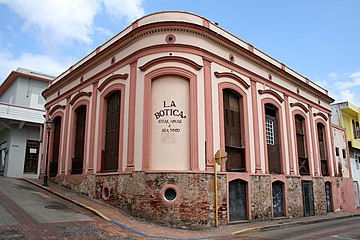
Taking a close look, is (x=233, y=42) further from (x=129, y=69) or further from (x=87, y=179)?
(x=87, y=179)

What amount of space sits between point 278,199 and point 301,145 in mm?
5100

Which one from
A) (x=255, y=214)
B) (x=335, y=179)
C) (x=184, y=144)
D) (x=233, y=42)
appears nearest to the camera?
(x=184, y=144)

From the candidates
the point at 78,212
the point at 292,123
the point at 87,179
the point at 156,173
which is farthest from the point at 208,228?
the point at 292,123

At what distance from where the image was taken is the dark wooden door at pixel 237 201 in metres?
12.7

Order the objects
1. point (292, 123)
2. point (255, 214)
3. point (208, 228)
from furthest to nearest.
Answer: point (292, 123)
point (255, 214)
point (208, 228)

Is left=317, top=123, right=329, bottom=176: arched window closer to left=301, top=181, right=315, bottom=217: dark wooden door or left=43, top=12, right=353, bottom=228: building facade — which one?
left=43, top=12, right=353, bottom=228: building facade

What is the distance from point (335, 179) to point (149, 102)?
1517 centimetres

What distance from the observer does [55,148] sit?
19.4 metres

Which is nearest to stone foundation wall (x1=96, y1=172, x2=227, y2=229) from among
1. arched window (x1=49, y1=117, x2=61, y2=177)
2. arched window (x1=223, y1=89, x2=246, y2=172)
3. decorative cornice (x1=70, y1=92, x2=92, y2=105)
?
arched window (x1=223, y1=89, x2=246, y2=172)

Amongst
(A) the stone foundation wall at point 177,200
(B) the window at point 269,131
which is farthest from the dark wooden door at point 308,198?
(A) the stone foundation wall at point 177,200

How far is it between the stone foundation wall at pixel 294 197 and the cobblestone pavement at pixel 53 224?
9.48 m

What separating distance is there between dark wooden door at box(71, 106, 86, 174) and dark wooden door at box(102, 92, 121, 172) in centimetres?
238

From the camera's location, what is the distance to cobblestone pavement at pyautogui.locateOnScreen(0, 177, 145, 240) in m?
8.40

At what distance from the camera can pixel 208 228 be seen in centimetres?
1114
